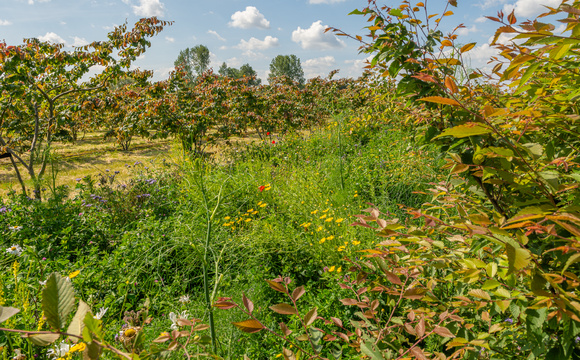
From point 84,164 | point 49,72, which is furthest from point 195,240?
point 84,164

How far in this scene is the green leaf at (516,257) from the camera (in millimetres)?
543

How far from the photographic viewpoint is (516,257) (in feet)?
1.82

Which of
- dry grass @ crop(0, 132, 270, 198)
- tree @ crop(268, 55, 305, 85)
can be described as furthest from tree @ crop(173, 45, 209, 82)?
dry grass @ crop(0, 132, 270, 198)

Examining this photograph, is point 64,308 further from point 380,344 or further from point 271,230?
point 271,230

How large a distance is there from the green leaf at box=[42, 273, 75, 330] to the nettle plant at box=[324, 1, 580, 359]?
0.67m

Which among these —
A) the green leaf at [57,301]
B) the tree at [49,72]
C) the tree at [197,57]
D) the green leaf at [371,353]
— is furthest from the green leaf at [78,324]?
the tree at [197,57]

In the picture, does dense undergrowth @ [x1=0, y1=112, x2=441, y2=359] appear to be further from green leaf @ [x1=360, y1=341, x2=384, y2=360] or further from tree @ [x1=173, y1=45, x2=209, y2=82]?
tree @ [x1=173, y1=45, x2=209, y2=82]

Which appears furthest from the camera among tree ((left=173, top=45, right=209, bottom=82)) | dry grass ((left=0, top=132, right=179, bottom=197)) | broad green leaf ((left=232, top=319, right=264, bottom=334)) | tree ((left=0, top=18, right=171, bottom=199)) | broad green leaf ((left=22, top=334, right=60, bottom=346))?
tree ((left=173, top=45, right=209, bottom=82))

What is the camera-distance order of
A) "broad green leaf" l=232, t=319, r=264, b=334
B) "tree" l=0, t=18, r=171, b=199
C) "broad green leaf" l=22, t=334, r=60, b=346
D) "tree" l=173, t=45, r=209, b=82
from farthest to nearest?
"tree" l=173, t=45, r=209, b=82 → "tree" l=0, t=18, r=171, b=199 → "broad green leaf" l=232, t=319, r=264, b=334 → "broad green leaf" l=22, t=334, r=60, b=346

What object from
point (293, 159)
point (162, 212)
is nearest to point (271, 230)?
point (162, 212)

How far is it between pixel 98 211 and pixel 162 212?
2.43 feet

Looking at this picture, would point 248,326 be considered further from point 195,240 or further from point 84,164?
point 84,164

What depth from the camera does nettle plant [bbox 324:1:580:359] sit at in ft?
2.10

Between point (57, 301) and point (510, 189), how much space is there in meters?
1.20
